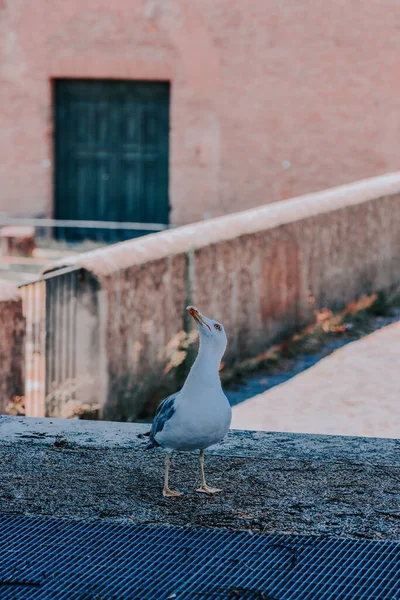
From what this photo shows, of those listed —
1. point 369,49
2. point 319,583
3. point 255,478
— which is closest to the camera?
point 319,583

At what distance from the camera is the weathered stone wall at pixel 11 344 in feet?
23.5

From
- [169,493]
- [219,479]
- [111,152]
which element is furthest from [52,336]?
[111,152]

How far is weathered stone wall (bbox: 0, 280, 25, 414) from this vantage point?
7.15m

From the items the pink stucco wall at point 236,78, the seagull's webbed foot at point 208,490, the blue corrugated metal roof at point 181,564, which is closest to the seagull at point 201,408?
the seagull's webbed foot at point 208,490

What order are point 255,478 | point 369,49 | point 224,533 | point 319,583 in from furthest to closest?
1. point 369,49
2. point 255,478
3. point 224,533
4. point 319,583

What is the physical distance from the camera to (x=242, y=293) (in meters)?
9.66

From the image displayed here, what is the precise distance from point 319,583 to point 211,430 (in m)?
0.74

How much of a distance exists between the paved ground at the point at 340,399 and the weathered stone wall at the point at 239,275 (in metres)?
0.67

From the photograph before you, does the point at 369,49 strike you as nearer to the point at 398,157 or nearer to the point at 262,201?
the point at 398,157

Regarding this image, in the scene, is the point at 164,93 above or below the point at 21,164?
above

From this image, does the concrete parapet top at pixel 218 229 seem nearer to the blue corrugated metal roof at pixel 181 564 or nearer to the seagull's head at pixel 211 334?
the seagull's head at pixel 211 334

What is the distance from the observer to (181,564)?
3.96 metres

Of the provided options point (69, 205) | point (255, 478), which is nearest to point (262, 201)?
point (69, 205)

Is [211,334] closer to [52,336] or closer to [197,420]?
[197,420]
